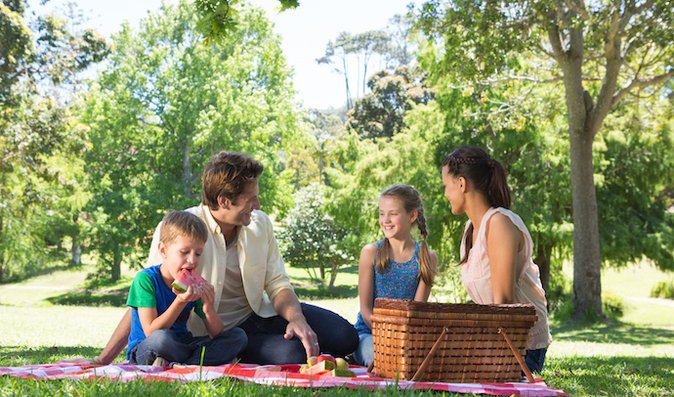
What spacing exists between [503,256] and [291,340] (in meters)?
1.51

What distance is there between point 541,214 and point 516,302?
16353 millimetres

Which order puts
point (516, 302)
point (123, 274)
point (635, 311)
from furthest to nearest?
Answer: 1. point (123, 274)
2. point (635, 311)
3. point (516, 302)

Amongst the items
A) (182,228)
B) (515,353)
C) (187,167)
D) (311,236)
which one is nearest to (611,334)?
(515,353)

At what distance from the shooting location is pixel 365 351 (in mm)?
5301

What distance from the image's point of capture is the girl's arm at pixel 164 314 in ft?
14.2

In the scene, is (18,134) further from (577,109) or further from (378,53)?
(378,53)

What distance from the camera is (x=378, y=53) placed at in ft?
240

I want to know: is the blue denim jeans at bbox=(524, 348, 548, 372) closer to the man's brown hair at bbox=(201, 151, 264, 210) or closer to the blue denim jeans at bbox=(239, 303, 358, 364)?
the blue denim jeans at bbox=(239, 303, 358, 364)

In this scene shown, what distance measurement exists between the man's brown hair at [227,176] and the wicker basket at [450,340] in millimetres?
1358

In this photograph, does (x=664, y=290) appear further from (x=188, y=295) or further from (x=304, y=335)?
(x=188, y=295)

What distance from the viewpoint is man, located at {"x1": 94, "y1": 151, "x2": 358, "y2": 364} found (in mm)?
4918

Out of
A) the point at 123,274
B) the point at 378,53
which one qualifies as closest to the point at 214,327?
the point at 123,274

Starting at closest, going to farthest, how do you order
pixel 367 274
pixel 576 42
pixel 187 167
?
1. pixel 367 274
2. pixel 576 42
3. pixel 187 167

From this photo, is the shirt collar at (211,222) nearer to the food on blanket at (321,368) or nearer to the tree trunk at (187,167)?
the food on blanket at (321,368)
